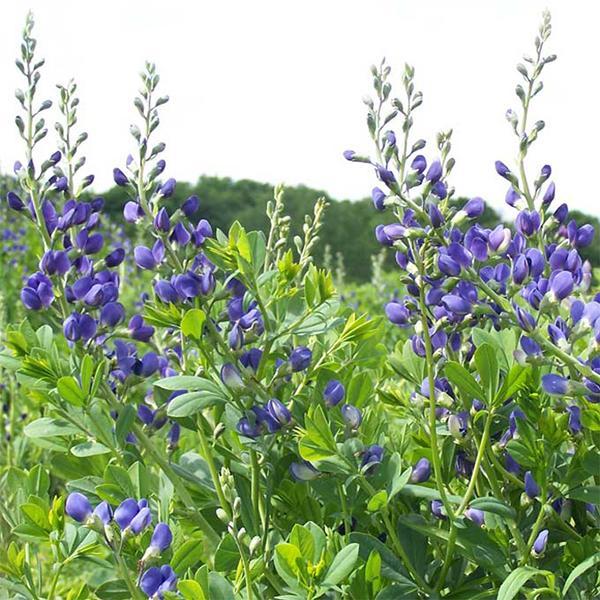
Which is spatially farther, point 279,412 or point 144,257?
point 144,257

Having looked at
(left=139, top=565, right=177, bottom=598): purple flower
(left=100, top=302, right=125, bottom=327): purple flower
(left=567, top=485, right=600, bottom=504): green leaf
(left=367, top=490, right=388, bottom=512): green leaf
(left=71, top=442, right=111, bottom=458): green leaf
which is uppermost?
(left=100, top=302, right=125, bottom=327): purple flower

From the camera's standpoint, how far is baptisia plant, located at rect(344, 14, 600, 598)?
4.65 ft

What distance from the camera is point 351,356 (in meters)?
1.89

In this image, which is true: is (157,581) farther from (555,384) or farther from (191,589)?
(555,384)

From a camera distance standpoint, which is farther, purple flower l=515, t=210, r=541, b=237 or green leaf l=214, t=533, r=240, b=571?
purple flower l=515, t=210, r=541, b=237

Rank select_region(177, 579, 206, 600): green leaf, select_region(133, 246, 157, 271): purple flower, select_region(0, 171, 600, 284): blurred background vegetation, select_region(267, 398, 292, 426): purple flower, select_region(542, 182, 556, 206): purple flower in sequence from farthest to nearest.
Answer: select_region(0, 171, 600, 284): blurred background vegetation
select_region(542, 182, 556, 206): purple flower
select_region(133, 246, 157, 271): purple flower
select_region(267, 398, 292, 426): purple flower
select_region(177, 579, 206, 600): green leaf

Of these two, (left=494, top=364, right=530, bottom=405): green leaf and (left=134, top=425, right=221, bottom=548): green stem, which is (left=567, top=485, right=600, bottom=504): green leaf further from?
(left=134, top=425, right=221, bottom=548): green stem

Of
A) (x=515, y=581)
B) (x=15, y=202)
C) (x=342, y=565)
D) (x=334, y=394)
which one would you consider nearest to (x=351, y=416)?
(x=334, y=394)

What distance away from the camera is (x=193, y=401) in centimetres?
143

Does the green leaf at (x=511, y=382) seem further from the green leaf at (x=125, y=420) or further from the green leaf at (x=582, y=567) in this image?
the green leaf at (x=125, y=420)

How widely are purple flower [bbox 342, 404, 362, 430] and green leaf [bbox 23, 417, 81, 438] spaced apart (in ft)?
1.65

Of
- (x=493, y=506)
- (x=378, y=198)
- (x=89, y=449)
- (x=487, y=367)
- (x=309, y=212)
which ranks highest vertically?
(x=309, y=212)

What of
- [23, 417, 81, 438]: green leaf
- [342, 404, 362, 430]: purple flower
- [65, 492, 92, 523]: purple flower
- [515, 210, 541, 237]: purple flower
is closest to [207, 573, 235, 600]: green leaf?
[65, 492, 92, 523]: purple flower

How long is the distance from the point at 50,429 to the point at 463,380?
0.75 metres
